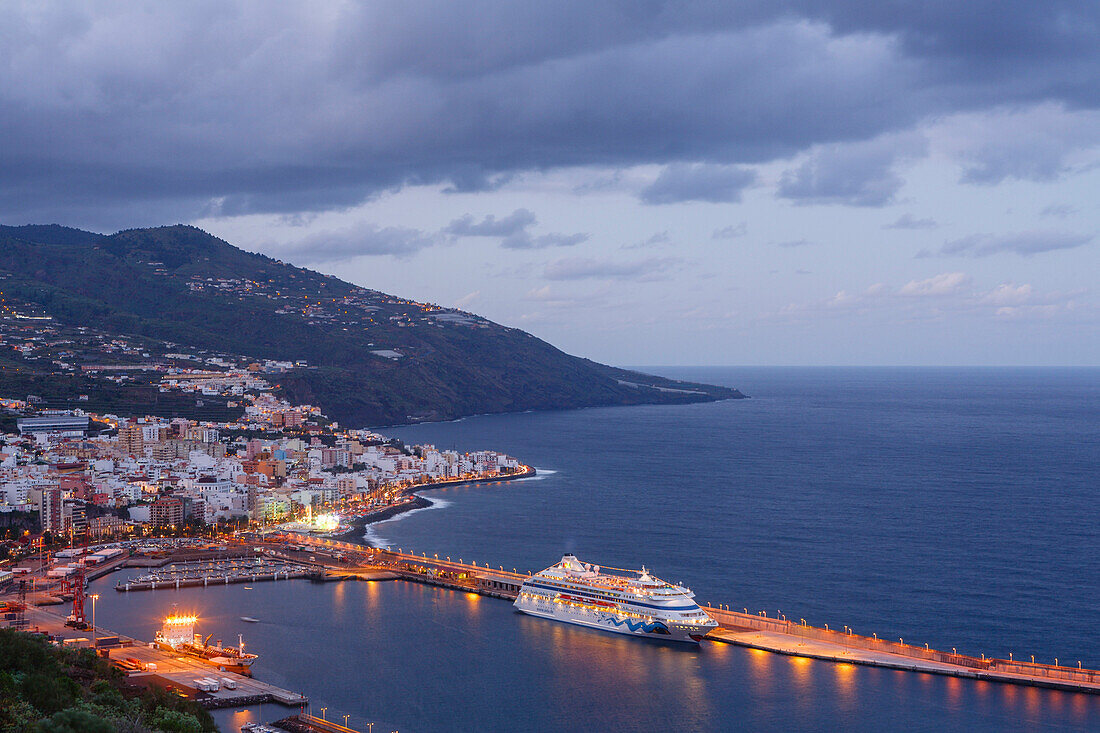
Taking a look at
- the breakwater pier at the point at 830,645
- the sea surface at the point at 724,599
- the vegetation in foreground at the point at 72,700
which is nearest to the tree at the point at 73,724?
the vegetation in foreground at the point at 72,700

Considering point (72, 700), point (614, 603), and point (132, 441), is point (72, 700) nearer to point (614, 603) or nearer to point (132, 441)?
point (614, 603)

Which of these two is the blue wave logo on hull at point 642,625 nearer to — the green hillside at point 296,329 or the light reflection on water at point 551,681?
the light reflection on water at point 551,681

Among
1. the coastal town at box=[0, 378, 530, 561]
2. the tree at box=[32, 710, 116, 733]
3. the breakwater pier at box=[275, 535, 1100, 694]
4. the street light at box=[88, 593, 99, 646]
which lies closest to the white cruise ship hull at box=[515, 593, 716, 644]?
the breakwater pier at box=[275, 535, 1100, 694]

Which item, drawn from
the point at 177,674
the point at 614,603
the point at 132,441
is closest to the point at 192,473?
the point at 132,441

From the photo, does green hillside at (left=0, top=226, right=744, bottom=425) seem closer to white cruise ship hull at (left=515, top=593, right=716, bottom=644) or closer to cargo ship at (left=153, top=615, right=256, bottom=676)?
→ cargo ship at (left=153, top=615, right=256, bottom=676)

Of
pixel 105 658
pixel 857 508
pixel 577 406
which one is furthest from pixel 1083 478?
pixel 577 406
